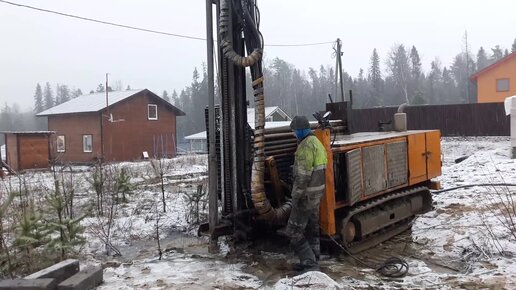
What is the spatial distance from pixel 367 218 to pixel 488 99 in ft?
125

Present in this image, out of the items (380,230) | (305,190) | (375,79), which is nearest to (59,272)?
(305,190)

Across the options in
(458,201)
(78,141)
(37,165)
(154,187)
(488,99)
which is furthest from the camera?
(488,99)

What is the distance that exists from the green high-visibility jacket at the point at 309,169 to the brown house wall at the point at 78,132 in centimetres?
3190

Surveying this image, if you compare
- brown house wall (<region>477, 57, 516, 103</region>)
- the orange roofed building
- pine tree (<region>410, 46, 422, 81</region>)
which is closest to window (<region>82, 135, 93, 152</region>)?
the orange roofed building

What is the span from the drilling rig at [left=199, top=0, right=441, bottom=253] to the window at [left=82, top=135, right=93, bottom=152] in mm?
31800

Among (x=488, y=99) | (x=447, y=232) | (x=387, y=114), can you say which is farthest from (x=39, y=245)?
(x=488, y=99)

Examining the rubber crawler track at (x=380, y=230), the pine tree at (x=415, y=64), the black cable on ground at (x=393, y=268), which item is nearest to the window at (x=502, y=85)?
the rubber crawler track at (x=380, y=230)

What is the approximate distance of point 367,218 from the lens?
7598mm

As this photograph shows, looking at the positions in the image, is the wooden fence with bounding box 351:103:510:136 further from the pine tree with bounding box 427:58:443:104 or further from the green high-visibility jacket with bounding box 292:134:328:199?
the pine tree with bounding box 427:58:443:104

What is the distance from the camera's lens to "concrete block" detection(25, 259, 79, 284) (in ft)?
19.0

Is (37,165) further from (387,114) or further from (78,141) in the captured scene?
(387,114)

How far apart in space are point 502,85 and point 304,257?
39595 mm

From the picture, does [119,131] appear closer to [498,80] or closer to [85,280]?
[498,80]

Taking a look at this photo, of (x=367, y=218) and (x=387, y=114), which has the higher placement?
(x=387, y=114)
